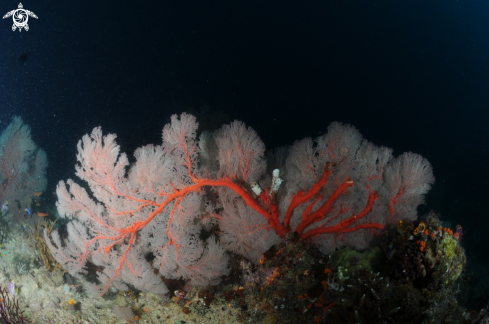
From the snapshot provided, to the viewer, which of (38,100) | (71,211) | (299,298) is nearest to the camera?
(299,298)

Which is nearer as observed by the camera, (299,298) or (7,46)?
(299,298)

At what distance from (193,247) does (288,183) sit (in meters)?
1.86

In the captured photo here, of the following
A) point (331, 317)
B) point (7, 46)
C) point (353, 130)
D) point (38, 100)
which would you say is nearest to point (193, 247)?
point (331, 317)

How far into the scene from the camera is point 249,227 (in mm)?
3635

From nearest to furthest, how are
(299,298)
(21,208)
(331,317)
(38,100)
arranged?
(331,317) < (299,298) < (21,208) < (38,100)

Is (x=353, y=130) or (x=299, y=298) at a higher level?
(x=353, y=130)

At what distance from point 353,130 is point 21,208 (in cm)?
994

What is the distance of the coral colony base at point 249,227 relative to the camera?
3381mm

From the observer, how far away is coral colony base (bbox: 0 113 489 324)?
3381 millimetres

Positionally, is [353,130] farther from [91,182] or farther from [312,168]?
[91,182]

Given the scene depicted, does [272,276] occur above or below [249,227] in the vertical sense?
below

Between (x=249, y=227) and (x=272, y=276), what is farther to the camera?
(x=249, y=227)

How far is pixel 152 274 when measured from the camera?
3.63 metres

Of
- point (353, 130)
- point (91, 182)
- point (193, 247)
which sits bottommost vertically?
point (193, 247)
